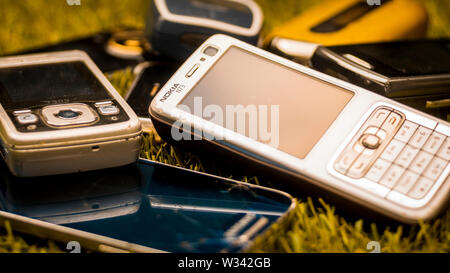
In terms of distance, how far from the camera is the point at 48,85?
117 cm

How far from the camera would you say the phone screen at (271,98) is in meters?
1.03

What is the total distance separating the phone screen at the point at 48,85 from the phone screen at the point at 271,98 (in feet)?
0.79

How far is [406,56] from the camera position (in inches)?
50.3

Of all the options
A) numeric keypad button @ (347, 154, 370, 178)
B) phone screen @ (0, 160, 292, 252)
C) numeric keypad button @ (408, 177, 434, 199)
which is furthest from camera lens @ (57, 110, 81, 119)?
numeric keypad button @ (408, 177, 434, 199)

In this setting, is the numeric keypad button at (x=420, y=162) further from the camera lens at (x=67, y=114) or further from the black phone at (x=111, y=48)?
the black phone at (x=111, y=48)

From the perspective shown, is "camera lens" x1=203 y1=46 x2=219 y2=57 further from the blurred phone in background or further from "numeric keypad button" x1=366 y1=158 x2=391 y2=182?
"numeric keypad button" x1=366 y1=158 x2=391 y2=182

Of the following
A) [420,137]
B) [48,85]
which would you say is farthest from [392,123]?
[48,85]

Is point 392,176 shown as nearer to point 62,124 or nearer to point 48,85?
point 62,124

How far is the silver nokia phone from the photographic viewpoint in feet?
3.15

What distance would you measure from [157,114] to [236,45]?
27 centimetres

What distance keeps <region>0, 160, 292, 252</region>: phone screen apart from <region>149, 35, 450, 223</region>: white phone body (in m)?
0.08

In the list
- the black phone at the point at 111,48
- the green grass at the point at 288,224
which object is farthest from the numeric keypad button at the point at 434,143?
the black phone at the point at 111,48

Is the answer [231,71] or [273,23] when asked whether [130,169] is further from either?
[273,23]

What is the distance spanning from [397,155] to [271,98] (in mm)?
274
